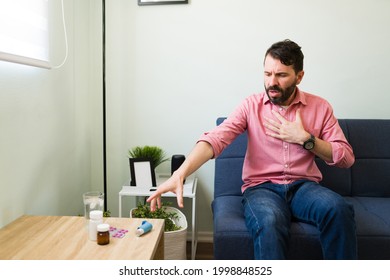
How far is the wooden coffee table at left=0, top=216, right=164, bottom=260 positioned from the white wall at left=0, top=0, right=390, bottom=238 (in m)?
0.61

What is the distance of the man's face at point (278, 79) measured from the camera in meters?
1.53

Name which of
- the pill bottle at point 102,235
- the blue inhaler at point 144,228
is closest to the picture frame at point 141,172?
the blue inhaler at point 144,228

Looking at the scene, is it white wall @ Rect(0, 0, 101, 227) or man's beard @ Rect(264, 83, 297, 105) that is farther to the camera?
man's beard @ Rect(264, 83, 297, 105)

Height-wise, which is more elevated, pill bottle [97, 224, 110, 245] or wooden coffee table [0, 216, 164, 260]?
pill bottle [97, 224, 110, 245]

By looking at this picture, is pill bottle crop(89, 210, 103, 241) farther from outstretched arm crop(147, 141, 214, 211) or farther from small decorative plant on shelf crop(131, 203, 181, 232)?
small decorative plant on shelf crop(131, 203, 181, 232)

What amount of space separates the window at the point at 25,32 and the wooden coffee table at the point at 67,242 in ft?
2.21

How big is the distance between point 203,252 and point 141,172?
2.31ft

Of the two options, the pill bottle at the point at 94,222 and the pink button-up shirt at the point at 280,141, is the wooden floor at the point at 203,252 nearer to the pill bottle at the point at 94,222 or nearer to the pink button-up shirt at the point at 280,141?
the pink button-up shirt at the point at 280,141

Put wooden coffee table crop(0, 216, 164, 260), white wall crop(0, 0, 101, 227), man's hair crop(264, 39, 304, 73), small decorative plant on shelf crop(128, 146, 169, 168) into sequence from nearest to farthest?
wooden coffee table crop(0, 216, 164, 260), white wall crop(0, 0, 101, 227), man's hair crop(264, 39, 304, 73), small decorative plant on shelf crop(128, 146, 169, 168)

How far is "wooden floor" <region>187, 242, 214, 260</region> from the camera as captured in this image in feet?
6.66

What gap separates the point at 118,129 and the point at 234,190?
37.0 inches

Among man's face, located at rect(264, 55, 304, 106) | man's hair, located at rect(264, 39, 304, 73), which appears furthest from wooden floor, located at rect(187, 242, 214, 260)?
man's hair, located at rect(264, 39, 304, 73)
